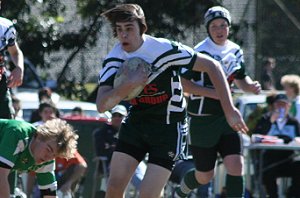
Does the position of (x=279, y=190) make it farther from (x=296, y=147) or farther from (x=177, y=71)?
(x=177, y=71)

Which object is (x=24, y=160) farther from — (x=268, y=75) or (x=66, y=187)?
(x=268, y=75)

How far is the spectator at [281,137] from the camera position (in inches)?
520

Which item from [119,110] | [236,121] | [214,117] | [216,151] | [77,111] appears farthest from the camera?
[77,111]

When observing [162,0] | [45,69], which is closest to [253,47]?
[162,0]

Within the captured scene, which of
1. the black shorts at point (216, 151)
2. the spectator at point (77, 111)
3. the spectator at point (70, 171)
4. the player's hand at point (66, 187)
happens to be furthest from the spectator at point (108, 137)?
the black shorts at point (216, 151)

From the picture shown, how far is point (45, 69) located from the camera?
16.6 metres

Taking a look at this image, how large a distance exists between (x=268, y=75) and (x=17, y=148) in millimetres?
8197

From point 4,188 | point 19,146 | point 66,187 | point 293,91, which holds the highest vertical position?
point 293,91

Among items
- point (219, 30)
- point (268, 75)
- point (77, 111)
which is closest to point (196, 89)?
point (219, 30)

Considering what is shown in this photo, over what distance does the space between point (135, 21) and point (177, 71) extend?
1.78 ft

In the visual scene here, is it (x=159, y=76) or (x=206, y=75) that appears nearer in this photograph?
(x=159, y=76)

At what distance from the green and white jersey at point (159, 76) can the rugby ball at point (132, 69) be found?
0.12 metres

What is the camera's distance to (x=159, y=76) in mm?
8719

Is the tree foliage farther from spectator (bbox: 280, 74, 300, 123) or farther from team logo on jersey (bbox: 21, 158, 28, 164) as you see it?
team logo on jersey (bbox: 21, 158, 28, 164)
